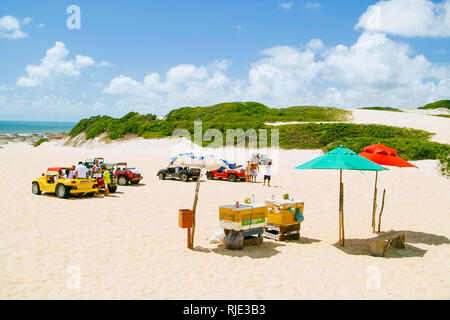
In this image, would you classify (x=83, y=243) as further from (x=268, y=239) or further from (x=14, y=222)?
(x=268, y=239)

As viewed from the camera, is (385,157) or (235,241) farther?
(385,157)

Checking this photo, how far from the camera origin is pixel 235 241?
809cm

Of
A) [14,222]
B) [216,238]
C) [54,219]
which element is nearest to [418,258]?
[216,238]

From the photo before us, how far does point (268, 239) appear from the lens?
916cm

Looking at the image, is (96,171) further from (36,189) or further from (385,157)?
(385,157)

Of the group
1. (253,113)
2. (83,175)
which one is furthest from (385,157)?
(253,113)

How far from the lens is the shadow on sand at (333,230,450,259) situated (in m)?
8.13

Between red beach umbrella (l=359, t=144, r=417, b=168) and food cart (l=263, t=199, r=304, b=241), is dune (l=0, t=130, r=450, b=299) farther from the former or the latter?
red beach umbrella (l=359, t=144, r=417, b=168)

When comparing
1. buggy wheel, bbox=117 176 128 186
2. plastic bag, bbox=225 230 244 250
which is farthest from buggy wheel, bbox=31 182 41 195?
plastic bag, bbox=225 230 244 250

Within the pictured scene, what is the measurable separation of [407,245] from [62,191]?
12.2m

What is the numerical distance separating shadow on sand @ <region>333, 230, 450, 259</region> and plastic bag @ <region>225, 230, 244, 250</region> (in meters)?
2.41

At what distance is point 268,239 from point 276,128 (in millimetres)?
36399

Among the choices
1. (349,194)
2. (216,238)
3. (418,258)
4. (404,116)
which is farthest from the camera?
(404,116)
